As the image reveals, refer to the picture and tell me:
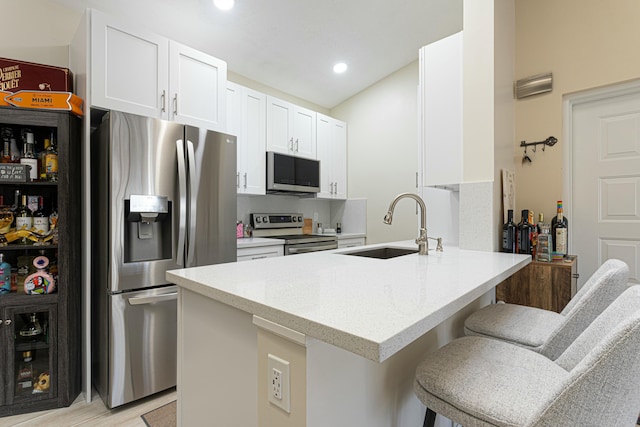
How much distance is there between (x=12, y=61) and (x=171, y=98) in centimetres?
89

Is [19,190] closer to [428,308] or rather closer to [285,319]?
[285,319]

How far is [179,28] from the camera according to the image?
8.39ft

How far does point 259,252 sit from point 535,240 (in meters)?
2.17

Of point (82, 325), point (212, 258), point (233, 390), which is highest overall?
point (212, 258)

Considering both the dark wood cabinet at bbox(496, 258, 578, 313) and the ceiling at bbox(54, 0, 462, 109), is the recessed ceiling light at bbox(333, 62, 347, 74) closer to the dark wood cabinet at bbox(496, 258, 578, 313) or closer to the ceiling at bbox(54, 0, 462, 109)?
the ceiling at bbox(54, 0, 462, 109)

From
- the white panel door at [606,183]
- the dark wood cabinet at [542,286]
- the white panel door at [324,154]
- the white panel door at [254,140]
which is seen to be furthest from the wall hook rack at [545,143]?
the white panel door at [254,140]

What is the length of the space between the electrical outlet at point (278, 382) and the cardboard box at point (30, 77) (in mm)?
2307

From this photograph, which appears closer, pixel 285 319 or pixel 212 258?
pixel 285 319

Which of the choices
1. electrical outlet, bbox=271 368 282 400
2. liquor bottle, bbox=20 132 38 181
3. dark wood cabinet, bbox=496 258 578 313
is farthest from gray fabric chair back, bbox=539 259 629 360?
liquor bottle, bbox=20 132 38 181

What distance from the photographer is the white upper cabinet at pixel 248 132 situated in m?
3.04

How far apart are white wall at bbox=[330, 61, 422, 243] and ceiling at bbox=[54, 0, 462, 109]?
0.28 metres

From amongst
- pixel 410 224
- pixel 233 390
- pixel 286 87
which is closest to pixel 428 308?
pixel 233 390

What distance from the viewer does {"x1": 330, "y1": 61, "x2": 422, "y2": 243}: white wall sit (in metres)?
3.80

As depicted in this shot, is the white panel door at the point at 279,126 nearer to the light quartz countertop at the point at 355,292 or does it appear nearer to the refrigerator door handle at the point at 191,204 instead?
the refrigerator door handle at the point at 191,204
